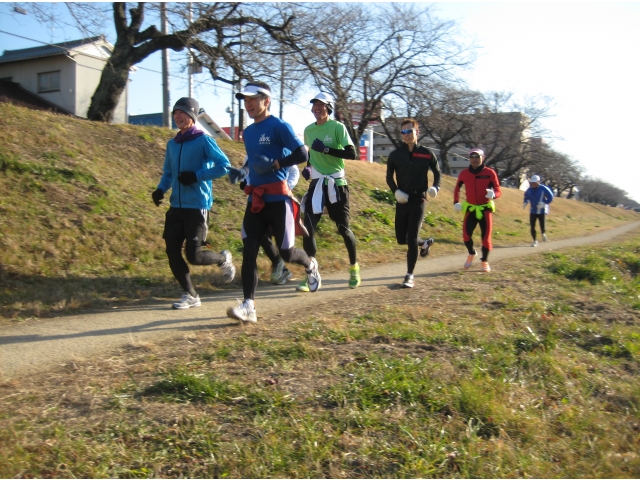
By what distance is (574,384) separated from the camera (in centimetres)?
412

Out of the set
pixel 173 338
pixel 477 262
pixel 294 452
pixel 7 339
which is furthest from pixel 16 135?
pixel 294 452

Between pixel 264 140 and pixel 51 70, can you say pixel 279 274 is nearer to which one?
Result: pixel 264 140

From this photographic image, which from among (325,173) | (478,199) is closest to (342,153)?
(325,173)

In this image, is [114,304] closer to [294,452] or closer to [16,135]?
[294,452]

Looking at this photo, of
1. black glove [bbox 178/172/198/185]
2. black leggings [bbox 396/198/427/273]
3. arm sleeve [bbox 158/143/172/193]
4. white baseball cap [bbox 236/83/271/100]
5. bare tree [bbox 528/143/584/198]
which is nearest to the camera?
white baseball cap [bbox 236/83/271/100]

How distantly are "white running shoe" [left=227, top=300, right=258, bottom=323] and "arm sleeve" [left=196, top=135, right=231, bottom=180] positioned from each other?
137 centimetres

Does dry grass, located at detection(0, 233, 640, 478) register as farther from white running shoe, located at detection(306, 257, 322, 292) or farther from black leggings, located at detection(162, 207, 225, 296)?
black leggings, located at detection(162, 207, 225, 296)

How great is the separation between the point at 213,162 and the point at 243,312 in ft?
5.62

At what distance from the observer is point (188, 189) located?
591 centimetres

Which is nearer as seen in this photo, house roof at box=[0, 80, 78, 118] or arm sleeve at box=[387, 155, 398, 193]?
arm sleeve at box=[387, 155, 398, 193]

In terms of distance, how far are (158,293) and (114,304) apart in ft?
2.23

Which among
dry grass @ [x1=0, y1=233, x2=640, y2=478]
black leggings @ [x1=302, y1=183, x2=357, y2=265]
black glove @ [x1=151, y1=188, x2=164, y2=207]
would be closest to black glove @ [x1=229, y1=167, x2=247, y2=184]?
black glove @ [x1=151, y1=188, x2=164, y2=207]

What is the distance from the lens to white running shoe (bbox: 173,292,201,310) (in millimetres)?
5977

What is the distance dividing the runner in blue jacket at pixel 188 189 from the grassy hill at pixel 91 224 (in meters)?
0.95
